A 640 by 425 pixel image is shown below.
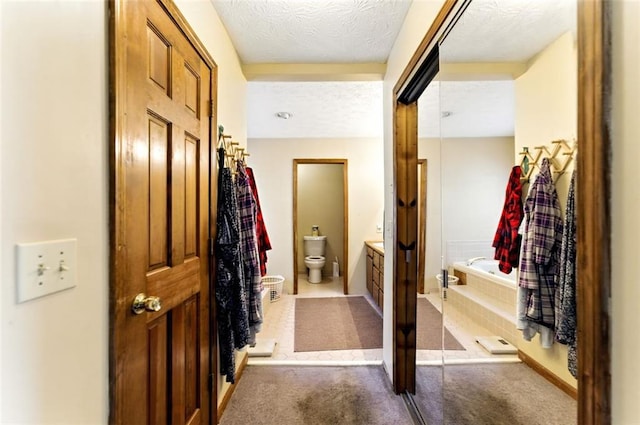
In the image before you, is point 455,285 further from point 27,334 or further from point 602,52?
point 27,334

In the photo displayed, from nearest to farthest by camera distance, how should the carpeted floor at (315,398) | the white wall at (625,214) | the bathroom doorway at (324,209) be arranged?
the white wall at (625,214)
the carpeted floor at (315,398)
the bathroom doorway at (324,209)

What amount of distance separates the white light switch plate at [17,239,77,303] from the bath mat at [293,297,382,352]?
2129mm

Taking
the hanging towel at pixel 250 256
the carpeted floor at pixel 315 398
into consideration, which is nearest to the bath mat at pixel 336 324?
the carpeted floor at pixel 315 398

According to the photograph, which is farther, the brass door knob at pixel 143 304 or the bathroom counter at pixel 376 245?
the bathroom counter at pixel 376 245

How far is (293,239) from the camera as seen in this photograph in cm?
416

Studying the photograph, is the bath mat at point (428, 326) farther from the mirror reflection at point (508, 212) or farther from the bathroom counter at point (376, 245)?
the bathroom counter at point (376, 245)

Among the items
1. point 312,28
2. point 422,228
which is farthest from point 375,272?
point 312,28

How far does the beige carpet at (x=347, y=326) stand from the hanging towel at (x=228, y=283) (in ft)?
3.21

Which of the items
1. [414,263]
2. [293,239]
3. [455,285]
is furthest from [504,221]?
[293,239]

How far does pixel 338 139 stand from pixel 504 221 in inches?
137

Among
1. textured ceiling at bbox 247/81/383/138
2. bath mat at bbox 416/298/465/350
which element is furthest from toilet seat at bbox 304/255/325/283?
bath mat at bbox 416/298/465/350

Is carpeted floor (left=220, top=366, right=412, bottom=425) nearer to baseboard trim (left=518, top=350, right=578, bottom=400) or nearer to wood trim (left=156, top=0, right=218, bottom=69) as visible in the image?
baseboard trim (left=518, top=350, right=578, bottom=400)

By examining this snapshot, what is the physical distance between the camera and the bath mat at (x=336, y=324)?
2541 millimetres

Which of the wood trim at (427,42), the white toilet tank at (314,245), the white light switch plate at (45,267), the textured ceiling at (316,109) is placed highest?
the textured ceiling at (316,109)
